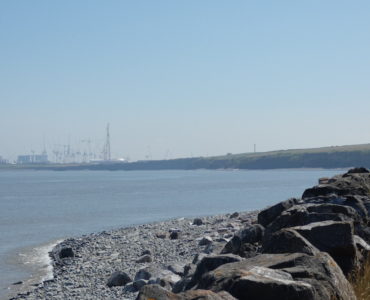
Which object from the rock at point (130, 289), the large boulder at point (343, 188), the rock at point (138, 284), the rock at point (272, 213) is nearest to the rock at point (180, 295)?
the rock at point (272, 213)

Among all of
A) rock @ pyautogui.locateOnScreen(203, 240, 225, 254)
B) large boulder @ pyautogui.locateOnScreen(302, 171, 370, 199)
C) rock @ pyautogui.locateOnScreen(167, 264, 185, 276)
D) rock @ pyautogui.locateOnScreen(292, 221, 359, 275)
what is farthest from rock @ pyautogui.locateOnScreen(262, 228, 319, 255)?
rock @ pyautogui.locateOnScreen(167, 264, 185, 276)

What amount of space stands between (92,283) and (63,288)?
75 cm

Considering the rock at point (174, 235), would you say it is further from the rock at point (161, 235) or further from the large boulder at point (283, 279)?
the large boulder at point (283, 279)

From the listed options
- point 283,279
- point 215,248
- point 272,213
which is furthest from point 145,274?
point 283,279

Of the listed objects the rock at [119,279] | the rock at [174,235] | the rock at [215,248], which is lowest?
the rock at [174,235]

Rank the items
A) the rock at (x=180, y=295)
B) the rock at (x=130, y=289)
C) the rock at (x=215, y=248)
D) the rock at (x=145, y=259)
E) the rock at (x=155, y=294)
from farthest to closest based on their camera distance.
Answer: the rock at (x=145, y=259), the rock at (x=130, y=289), the rock at (x=215, y=248), the rock at (x=155, y=294), the rock at (x=180, y=295)

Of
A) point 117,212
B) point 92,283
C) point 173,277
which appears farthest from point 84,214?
point 173,277

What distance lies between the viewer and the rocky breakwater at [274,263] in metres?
5.96

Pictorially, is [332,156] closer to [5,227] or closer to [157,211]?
[157,211]

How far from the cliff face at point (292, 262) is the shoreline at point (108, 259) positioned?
551 cm

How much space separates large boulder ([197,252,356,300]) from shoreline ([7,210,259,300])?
8532 mm

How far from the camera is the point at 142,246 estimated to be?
28.5 metres

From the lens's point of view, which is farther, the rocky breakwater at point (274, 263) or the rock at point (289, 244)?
the rock at point (289, 244)

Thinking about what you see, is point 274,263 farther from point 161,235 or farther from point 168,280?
point 161,235
